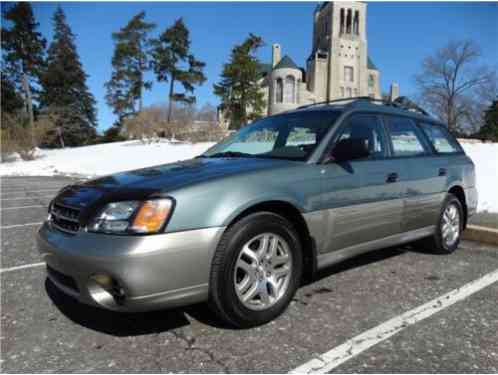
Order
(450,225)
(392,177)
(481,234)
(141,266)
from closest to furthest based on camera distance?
(141,266)
(392,177)
(450,225)
(481,234)

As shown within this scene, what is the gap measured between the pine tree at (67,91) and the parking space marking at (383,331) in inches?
2053

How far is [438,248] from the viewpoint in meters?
4.24

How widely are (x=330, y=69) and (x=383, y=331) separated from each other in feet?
181

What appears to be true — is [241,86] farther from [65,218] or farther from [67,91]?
[65,218]

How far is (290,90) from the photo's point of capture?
51.3m

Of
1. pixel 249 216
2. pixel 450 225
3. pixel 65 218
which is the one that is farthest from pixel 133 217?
pixel 450 225

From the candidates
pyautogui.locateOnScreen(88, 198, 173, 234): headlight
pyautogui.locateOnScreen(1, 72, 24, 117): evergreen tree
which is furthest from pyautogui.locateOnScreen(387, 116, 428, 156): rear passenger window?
pyautogui.locateOnScreen(1, 72, 24, 117): evergreen tree

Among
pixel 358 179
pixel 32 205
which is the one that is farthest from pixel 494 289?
pixel 32 205

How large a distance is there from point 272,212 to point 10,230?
4.84m

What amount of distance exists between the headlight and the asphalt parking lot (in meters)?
0.79

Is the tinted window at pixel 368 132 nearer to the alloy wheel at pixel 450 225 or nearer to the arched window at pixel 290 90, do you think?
the alloy wheel at pixel 450 225

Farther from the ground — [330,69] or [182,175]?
[330,69]

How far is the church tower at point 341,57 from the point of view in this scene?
53594 millimetres

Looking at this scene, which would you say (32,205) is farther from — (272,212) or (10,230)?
(272,212)
